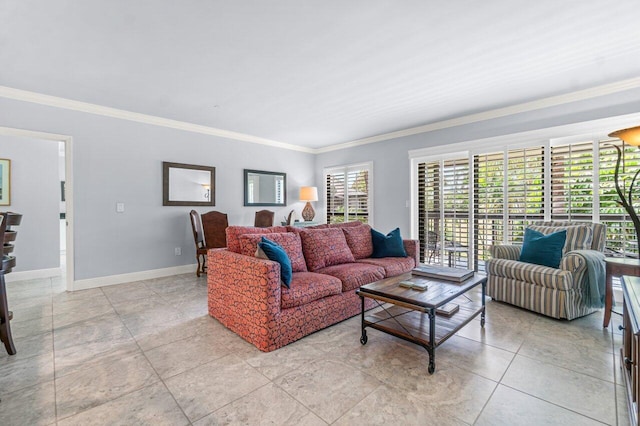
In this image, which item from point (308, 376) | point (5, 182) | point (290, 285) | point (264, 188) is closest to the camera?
point (308, 376)

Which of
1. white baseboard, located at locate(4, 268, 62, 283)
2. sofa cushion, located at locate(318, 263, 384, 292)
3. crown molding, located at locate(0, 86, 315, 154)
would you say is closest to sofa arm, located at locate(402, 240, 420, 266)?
sofa cushion, located at locate(318, 263, 384, 292)

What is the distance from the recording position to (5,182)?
4.32 metres

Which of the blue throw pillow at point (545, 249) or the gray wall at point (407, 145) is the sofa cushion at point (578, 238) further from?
the gray wall at point (407, 145)

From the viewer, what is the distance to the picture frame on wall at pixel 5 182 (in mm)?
4301

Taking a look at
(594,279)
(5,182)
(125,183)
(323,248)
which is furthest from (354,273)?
(5,182)

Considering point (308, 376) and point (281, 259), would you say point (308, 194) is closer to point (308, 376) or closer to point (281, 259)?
point (281, 259)

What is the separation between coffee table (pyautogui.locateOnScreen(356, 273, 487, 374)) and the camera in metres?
1.96

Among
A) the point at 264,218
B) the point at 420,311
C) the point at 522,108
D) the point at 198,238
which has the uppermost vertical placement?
the point at 522,108

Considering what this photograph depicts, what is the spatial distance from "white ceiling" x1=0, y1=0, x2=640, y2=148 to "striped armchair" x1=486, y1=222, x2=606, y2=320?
168 cm

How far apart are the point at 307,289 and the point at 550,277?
7.77 feet

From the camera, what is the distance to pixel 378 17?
2115 millimetres

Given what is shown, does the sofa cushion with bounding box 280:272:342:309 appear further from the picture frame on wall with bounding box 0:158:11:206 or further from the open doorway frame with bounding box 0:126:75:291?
the picture frame on wall with bounding box 0:158:11:206

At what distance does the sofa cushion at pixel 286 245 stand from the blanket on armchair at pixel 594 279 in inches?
108

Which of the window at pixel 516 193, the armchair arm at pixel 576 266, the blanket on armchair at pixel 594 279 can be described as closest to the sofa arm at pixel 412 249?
the window at pixel 516 193
